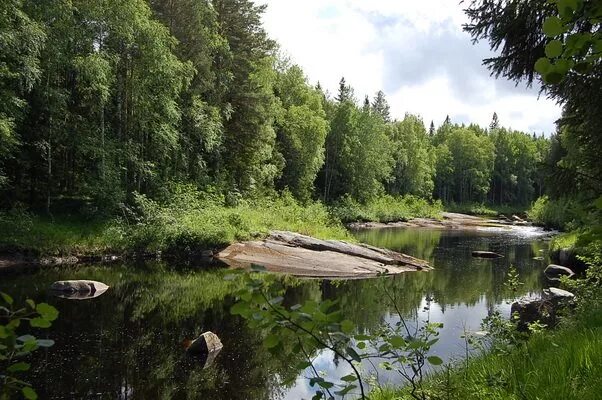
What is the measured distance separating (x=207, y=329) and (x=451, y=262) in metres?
17.4

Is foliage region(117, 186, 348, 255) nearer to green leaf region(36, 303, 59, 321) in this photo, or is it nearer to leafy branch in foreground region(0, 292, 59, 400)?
leafy branch in foreground region(0, 292, 59, 400)

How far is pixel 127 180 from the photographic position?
28141 mm

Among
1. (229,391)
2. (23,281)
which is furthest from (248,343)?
(23,281)

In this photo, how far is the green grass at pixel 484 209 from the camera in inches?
3210

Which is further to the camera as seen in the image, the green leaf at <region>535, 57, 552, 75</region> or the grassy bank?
the grassy bank

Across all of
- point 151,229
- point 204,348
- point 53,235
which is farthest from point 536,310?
point 53,235

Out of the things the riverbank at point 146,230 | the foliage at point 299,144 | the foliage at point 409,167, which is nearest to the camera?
the riverbank at point 146,230

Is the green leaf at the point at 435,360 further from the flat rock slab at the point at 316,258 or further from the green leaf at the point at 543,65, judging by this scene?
the flat rock slab at the point at 316,258

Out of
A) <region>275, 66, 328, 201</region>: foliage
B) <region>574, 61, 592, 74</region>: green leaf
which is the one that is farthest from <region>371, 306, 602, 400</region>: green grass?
<region>275, 66, 328, 201</region>: foliage

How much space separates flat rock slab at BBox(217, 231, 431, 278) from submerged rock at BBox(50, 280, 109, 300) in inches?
289

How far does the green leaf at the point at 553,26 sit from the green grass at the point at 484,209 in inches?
3273

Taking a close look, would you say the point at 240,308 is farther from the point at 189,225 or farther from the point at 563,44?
the point at 189,225

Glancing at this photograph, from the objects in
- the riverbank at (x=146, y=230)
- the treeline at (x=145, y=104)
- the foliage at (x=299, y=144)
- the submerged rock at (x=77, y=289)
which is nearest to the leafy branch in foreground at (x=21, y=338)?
the treeline at (x=145, y=104)

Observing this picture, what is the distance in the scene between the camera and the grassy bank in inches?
819
